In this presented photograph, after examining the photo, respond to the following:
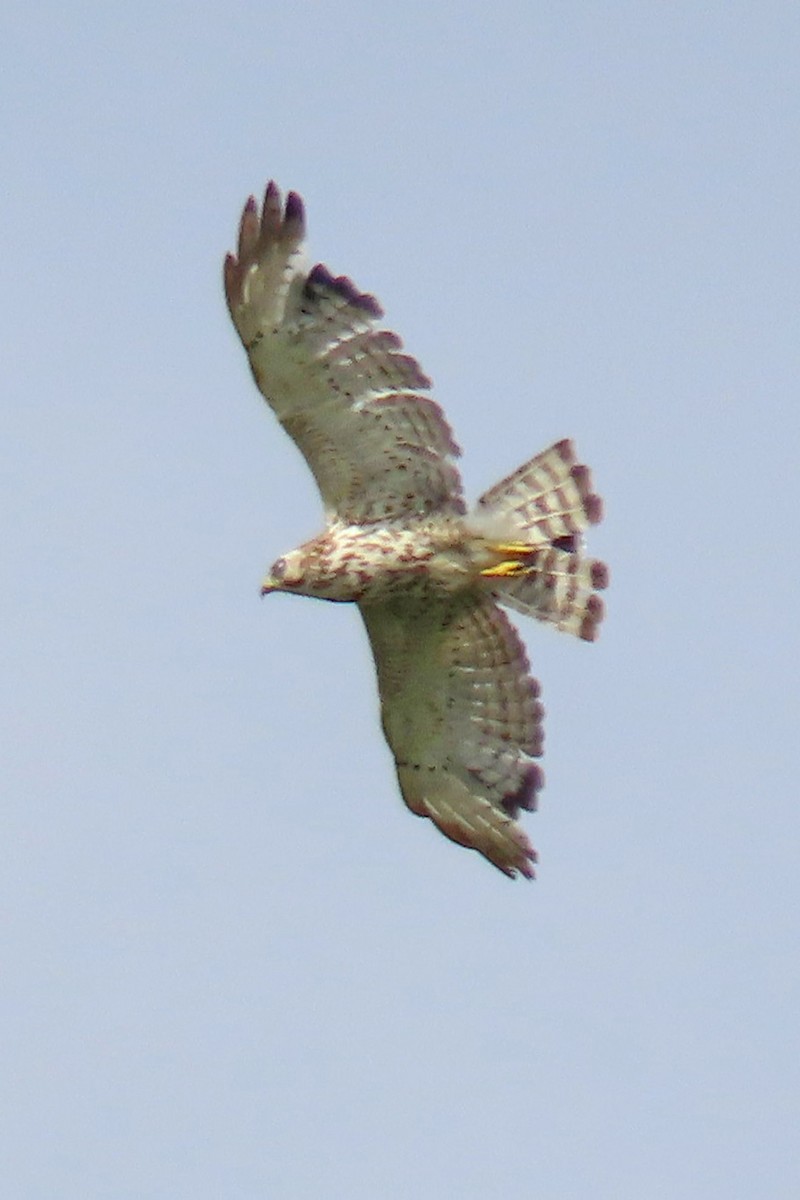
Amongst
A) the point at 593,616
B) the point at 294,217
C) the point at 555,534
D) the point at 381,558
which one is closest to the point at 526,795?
the point at 593,616

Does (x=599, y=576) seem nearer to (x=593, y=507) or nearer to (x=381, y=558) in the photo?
(x=593, y=507)

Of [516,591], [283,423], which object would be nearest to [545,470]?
[516,591]

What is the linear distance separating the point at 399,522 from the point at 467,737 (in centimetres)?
135

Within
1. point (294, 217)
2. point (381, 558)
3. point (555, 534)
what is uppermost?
point (294, 217)

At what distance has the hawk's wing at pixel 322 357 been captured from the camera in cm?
1292

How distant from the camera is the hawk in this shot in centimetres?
1295

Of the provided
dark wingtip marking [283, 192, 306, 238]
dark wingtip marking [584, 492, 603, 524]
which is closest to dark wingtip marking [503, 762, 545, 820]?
dark wingtip marking [584, 492, 603, 524]

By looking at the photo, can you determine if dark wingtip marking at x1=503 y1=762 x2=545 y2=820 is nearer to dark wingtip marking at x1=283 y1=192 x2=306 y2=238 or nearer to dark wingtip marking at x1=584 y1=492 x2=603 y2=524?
dark wingtip marking at x1=584 y1=492 x2=603 y2=524

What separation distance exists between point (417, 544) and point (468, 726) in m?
1.22

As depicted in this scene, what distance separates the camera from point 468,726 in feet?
46.4

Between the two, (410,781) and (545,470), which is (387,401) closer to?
(545,470)

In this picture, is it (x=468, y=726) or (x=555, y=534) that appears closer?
(x=555, y=534)

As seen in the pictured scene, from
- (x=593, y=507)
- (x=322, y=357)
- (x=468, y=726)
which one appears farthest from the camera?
(x=468, y=726)

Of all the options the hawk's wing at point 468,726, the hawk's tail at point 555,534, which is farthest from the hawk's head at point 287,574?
the hawk's tail at point 555,534
